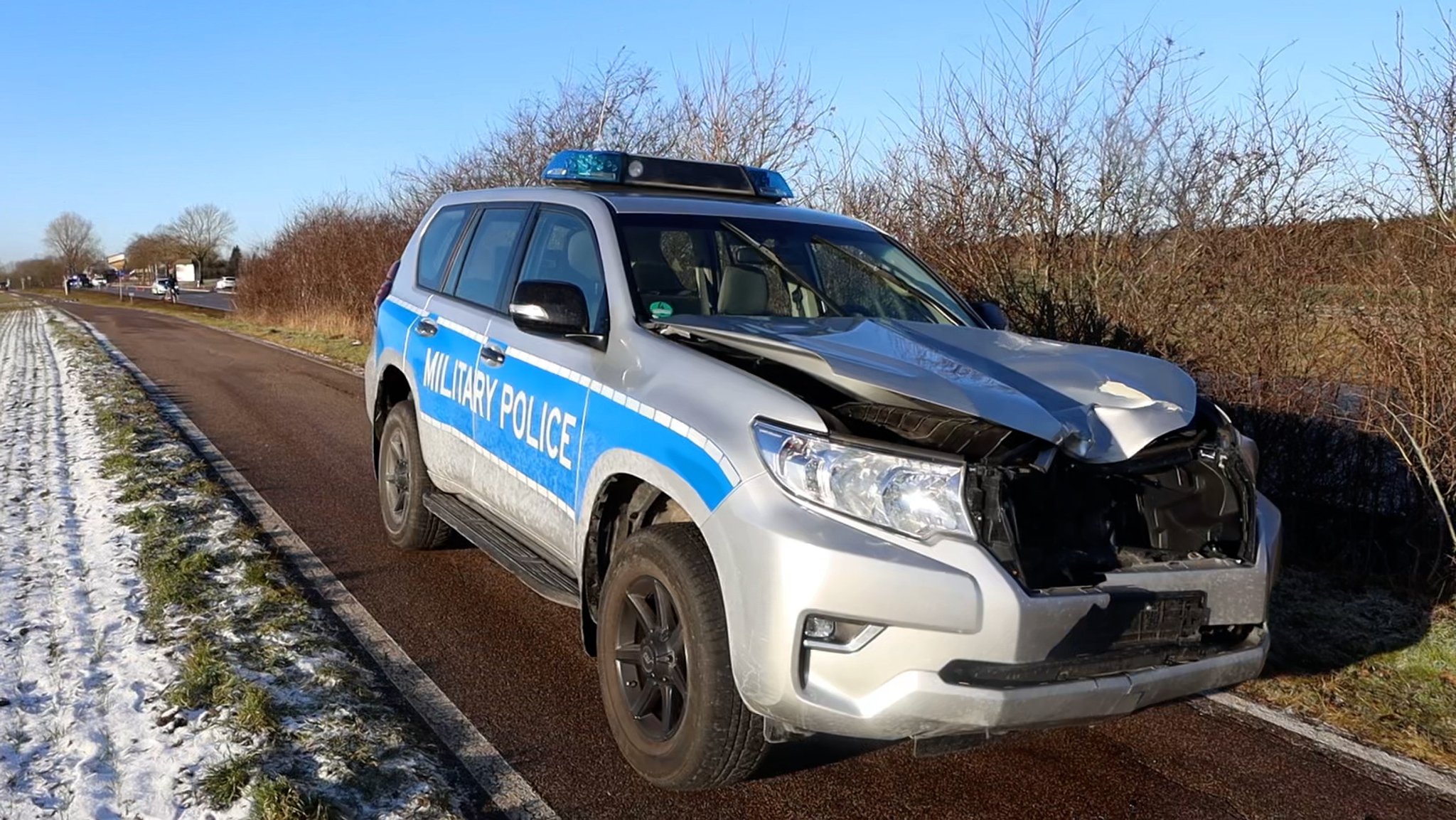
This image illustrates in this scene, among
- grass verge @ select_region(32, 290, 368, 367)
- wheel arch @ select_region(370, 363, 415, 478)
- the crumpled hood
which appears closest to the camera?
the crumpled hood

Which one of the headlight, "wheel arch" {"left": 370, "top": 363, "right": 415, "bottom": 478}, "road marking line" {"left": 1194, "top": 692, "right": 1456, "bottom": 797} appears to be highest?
the headlight

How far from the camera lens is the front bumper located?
279 cm

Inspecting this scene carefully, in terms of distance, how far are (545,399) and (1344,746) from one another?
10.6ft

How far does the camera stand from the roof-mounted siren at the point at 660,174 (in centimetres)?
516

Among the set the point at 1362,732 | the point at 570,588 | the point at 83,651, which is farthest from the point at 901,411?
the point at 83,651

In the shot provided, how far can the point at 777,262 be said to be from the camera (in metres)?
4.66

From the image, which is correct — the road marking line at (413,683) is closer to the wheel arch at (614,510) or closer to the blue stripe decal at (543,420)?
the wheel arch at (614,510)

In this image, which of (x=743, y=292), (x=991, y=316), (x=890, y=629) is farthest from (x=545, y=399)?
(x=991, y=316)

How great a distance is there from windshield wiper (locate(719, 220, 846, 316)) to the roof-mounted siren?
26.6 inches

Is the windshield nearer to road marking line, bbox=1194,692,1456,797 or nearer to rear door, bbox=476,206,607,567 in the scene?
A: rear door, bbox=476,206,607,567

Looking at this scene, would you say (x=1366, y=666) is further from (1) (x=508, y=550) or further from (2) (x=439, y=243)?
(2) (x=439, y=243)

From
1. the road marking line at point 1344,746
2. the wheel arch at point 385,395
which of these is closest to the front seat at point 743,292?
the road marking line at point 1344,746

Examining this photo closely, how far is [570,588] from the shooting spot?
4078mm

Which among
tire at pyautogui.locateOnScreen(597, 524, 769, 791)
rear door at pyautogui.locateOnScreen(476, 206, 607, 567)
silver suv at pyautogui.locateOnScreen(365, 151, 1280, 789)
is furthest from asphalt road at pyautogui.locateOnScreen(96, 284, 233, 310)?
tire at pyautogui.locateOnScreen(597, 524, 769, 791)
